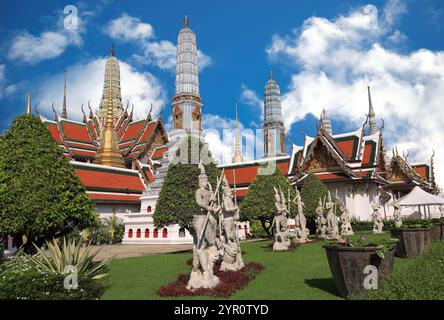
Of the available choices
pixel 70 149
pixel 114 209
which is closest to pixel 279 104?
pixel 70 149

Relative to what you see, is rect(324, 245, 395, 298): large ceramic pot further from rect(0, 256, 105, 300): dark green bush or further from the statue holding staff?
rect(0, 256, 105, 300): dark green bush

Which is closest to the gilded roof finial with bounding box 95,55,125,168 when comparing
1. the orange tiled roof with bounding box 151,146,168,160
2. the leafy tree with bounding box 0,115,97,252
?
the orange tiled roof with bounding box 151,146,168,160

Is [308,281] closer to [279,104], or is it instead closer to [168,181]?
[168,181]

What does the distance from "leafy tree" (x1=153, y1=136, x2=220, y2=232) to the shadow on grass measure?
37.6 ft

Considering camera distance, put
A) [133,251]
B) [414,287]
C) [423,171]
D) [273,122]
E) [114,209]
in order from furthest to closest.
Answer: [273,122], [423,171], [114,209], [133,251], [414,287]

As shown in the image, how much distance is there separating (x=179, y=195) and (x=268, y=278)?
11.6m

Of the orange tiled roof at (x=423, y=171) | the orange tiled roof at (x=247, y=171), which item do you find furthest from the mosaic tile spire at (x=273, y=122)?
the orange tiled roof at (x=247, y=171)

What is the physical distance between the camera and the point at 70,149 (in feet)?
175

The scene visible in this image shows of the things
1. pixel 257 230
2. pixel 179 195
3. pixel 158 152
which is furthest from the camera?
pixel 158 152

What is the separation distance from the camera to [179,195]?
22250mm

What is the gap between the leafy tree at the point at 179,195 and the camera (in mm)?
21906

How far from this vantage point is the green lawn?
29.9 feet

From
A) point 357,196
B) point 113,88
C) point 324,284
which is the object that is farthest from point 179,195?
point 113,88

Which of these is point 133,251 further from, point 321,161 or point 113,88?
point 113,88
